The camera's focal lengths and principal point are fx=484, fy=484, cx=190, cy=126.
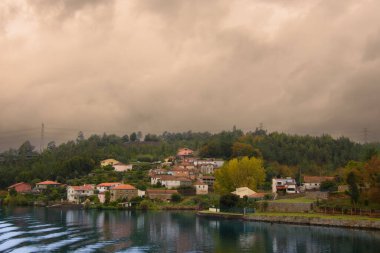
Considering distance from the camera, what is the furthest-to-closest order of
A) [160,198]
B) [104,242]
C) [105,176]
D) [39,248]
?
1. [105,176]
2. [160,198]
3. [104,242]
4. [39,248]

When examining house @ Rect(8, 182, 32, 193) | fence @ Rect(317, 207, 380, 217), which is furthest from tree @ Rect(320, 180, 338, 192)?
house @ Rect(8, 182, 32, 193)

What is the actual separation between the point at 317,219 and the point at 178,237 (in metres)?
17.5

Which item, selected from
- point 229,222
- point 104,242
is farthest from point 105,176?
point 104,242

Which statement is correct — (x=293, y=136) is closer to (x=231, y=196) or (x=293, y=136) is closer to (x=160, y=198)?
(x=160, y=198)

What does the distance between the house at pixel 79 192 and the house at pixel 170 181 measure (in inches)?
519

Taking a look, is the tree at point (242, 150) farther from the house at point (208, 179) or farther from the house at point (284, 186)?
the house at point (284, 186)

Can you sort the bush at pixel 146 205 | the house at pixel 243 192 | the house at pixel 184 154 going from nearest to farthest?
the house at pixel 243 192 < the bush at pixel 146 205 < the house at pixel 184 154

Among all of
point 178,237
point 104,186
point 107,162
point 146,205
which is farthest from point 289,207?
point 107,162

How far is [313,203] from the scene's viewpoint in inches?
2404

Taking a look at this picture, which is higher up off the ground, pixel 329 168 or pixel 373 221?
pixel 329 168

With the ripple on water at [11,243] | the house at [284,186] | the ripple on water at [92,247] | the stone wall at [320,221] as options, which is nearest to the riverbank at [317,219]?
the stone wall at [320,221]

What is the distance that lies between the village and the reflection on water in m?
16.5

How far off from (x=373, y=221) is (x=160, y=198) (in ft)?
159

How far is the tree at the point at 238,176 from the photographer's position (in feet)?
279
